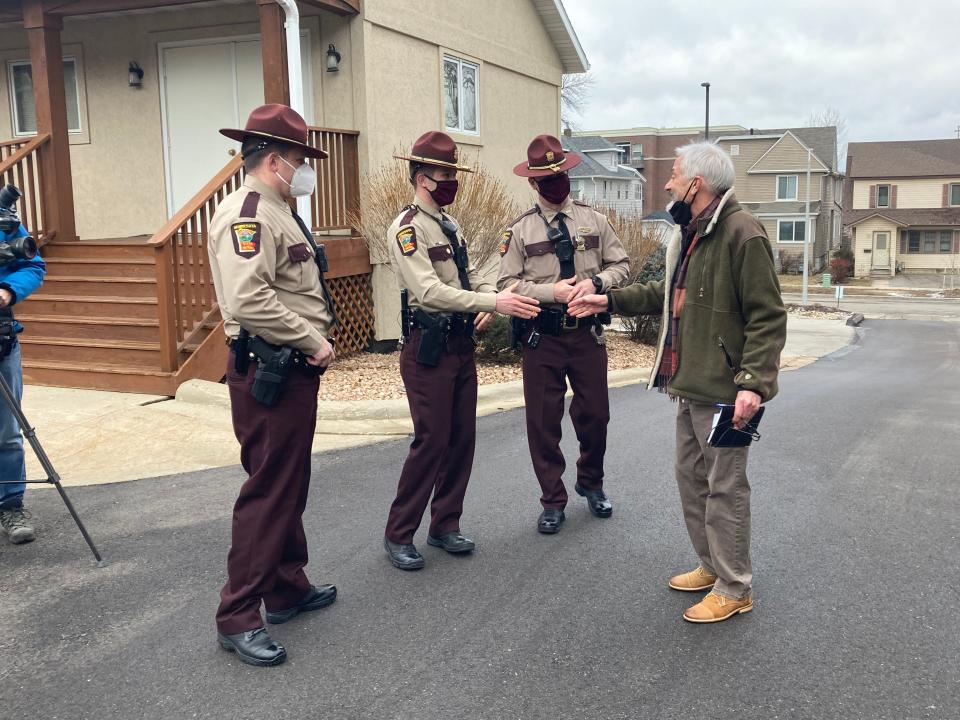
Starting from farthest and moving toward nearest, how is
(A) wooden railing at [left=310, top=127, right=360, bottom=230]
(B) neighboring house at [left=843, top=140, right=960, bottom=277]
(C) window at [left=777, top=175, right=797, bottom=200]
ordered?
(C) window at [left=777, top=175, right=797, bottom=200]
(B) neighboring house at [left=843, top=140, right=960, bottom=277]
(A) wooden railing at [left=310, top=127, right=360, bottom=230]

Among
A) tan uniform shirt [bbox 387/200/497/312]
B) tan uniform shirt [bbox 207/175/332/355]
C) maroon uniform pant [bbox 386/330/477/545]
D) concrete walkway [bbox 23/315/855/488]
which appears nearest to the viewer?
tan uniform shirt [bbox 207/175/332/355]

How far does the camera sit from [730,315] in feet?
12.9

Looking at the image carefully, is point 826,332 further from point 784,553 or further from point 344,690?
point 344,690

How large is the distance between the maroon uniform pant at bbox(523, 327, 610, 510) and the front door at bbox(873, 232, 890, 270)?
56.9 meters

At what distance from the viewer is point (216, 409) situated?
26.8 feet

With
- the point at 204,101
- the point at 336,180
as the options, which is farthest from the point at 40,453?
the point at 204,101

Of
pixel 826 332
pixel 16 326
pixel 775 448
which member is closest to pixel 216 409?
pixel 16 326

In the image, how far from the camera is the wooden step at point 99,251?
1030 centimetres

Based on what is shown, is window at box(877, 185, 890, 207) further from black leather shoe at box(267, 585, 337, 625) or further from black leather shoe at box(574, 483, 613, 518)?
black leather shoe at box(267, 585, 337, 625)

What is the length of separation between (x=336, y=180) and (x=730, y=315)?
8.30m

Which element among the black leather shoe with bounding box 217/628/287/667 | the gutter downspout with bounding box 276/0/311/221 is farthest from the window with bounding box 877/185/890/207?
the black leather shoe with bounding box 217/628/287/667

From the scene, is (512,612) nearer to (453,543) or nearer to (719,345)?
(453,543)

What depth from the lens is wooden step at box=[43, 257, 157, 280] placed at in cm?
994

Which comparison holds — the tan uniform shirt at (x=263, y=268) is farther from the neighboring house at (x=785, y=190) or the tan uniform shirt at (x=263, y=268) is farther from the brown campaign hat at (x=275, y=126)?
the neighboring house at (x=785, y=190)
